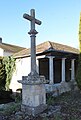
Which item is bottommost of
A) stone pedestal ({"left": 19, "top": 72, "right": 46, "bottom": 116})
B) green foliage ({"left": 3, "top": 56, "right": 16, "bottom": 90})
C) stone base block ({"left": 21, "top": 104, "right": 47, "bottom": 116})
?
stone base block ({"left": 21, "top": 104, "right": 47, "bottom": 116})

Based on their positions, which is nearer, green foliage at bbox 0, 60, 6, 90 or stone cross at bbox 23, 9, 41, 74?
stone cross at bbox 23, 9, 41, 74

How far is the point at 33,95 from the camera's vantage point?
8.03m

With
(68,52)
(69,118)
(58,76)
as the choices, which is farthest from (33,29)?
(58,76)

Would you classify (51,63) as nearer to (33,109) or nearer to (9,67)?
(9,67)

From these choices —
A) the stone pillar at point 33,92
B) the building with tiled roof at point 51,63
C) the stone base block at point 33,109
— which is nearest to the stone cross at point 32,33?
the stone pillar at point 33,92

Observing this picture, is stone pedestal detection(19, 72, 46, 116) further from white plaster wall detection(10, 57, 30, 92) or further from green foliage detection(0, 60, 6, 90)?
green foliage detection(0, 60, 6, 90)

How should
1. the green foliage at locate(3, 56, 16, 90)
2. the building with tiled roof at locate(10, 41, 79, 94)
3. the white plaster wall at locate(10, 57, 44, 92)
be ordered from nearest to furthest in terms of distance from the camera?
1. the building with tiled roof at locate(10, 41, 79, 94)
2. the white plaster wall at locate(10, 57, 44, 92)
3. the green foliage at locate(3, 56, 16, 90)

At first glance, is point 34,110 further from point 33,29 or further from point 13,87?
point 13,87

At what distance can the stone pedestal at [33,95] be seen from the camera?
8.04m

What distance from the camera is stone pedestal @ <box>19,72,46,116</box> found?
804 centimetres

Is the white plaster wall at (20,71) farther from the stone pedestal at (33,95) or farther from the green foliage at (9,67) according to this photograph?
the stone pedestal at (33,95)

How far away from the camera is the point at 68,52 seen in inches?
637

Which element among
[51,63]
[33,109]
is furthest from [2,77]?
[33,109]

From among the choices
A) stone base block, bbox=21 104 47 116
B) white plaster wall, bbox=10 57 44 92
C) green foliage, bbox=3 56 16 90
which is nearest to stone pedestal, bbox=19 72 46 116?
stone base block, bbox=21 104 47 116
